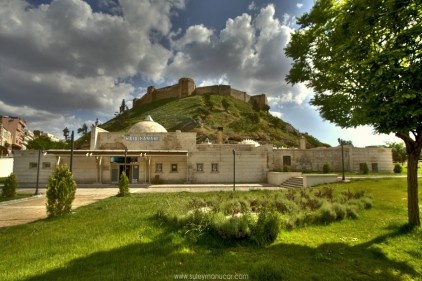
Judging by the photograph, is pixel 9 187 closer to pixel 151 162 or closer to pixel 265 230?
pixel 151 162

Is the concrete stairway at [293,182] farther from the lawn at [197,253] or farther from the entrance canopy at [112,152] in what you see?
the lawn at [197,253]

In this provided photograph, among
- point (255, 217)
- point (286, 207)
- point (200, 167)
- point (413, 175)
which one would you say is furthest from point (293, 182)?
point (255, 217)

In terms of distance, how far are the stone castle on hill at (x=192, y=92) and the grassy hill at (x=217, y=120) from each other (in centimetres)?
310

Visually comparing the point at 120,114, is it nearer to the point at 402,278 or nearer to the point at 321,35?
the point at 321,35

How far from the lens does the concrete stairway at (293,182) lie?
26153mm

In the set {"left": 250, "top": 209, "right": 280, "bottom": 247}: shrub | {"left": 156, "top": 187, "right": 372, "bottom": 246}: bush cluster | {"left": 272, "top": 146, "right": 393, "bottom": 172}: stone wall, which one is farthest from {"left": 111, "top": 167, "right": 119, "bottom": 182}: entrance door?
{"left": 250, "top": 209, "right": 280, "bottom": 247}: shrub

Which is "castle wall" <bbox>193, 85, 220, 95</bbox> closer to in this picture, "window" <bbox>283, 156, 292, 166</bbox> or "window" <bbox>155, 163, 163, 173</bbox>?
"window" <bbox>283, 156, 292, 166</bbox>

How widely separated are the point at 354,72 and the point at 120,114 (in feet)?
375

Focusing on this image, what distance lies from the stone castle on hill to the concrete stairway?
3204 inches

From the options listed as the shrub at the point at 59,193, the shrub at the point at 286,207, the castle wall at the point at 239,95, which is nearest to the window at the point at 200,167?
the shrub at the point at 59,193

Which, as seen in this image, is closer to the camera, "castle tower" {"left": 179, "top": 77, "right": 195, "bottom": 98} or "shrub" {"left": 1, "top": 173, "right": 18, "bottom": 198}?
"shrub" {"left": 1, "top": 173, "right": 18, "bottom": 198}

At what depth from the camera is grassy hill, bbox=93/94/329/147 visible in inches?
3172

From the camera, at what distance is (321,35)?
13.2 meters

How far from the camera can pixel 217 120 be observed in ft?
290
